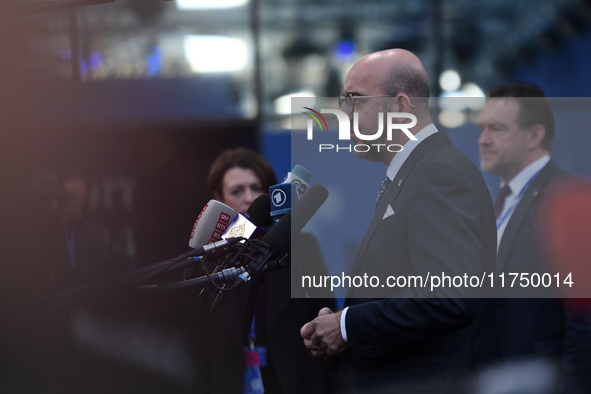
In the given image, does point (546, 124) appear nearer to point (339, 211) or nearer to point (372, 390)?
point (339, 211)

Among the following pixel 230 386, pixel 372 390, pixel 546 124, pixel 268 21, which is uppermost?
pixel 268 21

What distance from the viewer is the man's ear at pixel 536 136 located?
2852 millimetres

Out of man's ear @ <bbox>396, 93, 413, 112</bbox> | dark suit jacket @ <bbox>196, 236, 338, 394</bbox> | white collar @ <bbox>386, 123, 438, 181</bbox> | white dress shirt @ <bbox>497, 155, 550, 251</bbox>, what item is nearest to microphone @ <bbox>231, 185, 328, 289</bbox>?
white collar @ <bbox>386, 123, 438, 181</bbox>

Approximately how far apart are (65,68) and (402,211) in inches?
129

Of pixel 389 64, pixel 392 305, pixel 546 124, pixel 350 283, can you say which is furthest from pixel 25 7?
pixel 546 124

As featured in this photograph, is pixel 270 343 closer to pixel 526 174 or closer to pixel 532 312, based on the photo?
pixel 532 312

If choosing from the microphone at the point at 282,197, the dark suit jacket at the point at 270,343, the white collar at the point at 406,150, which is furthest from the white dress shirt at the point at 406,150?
the dark suit jacket at the point at 270,343

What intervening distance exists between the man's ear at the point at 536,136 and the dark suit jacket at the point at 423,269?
3.95 ft

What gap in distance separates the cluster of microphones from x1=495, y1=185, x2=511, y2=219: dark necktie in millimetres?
1324

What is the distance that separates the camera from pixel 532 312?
7.58 feet

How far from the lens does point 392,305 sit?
5.53 ft

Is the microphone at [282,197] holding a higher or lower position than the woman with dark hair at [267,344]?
higher

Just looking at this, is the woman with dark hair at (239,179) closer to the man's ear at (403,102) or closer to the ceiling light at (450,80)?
the ceiling light at (450,80)

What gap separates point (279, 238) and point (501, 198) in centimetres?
168
